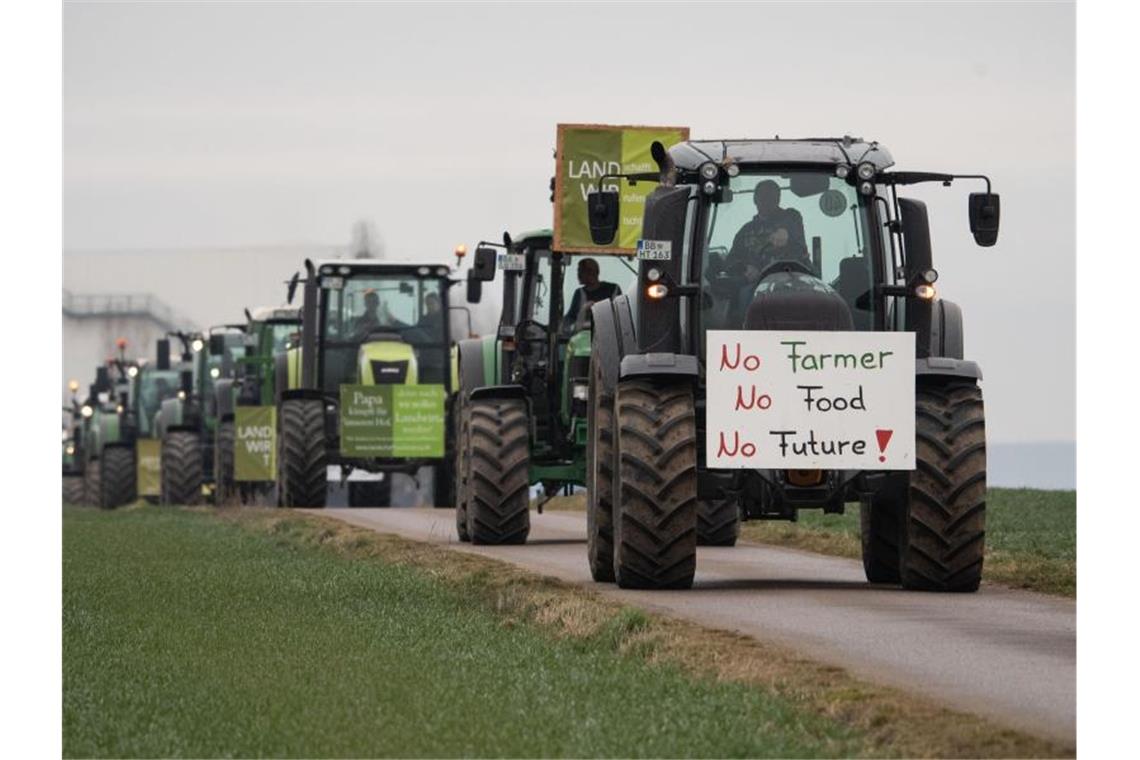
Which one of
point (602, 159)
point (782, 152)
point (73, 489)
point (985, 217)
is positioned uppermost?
point (602, 159)

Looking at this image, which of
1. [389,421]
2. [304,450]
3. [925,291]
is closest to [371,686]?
[925,291]

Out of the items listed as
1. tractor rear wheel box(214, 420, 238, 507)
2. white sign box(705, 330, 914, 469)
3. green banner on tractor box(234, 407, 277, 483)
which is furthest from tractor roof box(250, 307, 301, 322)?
white sign box(705, 330, 914, 469)

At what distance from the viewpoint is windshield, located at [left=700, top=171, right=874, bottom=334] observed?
1720 centimetres

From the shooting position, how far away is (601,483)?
17578 millimetres

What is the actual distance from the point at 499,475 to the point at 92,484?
32.2 meters

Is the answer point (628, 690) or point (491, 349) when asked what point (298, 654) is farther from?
point (491, 349)

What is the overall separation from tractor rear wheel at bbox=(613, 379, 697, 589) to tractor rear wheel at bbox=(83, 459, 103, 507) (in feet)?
120

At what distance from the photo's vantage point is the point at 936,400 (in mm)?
16938

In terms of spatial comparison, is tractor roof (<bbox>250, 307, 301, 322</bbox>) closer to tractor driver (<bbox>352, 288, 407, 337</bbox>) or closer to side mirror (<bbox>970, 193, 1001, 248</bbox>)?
tractor driver (<bbox>352, 288, 407, 337</bbox>)

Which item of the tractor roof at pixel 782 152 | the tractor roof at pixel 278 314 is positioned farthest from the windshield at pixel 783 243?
the tractor roof at pixel 278 314

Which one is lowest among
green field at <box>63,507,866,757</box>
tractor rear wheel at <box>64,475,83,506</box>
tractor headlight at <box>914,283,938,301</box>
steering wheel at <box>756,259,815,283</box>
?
tractor rear wheel at <box>64,475,83,506</box>

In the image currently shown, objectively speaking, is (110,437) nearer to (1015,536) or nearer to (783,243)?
(1015,536)

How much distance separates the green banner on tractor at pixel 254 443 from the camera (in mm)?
39938

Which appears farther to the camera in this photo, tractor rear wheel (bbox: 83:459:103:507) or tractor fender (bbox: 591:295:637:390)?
tractor rear wheel (bbox: 83:459:103:507)
